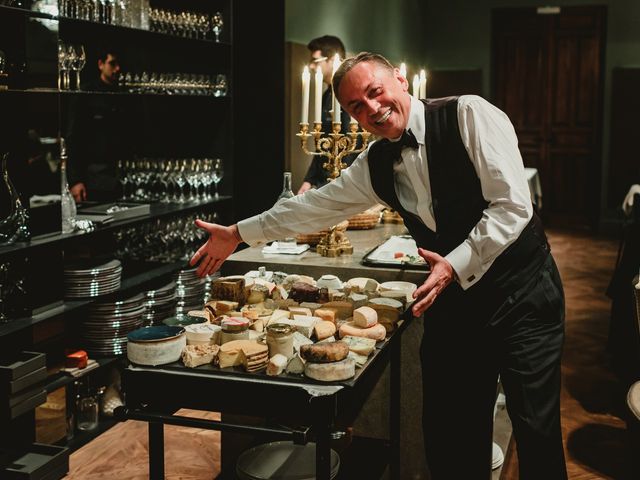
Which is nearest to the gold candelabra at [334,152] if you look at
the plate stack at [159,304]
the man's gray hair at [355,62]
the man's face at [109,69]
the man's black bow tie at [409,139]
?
the man's black bow tie at [409,139]

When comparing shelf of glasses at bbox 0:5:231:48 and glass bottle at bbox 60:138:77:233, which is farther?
glass bottle at bbox 60:138:77:233

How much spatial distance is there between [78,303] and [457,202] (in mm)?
2182

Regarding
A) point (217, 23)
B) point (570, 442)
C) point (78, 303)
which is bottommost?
point (570, 442)

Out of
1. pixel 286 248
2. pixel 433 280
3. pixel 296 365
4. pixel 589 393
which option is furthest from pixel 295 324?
pixel 589 393

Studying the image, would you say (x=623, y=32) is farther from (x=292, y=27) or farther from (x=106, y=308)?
(x=106, y=308)

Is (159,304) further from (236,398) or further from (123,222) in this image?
(236,398)

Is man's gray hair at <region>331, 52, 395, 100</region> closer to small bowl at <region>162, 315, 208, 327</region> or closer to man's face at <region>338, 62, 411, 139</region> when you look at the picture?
man's face at <region>338, 62, 411, 139</region>

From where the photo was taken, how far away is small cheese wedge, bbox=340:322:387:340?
2.06 meters

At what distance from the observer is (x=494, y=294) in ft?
7.22

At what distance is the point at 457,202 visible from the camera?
85.5 inches

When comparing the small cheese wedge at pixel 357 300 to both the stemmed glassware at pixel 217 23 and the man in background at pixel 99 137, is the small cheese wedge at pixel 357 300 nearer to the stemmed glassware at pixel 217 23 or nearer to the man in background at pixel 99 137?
the man in background at pixel 99 137

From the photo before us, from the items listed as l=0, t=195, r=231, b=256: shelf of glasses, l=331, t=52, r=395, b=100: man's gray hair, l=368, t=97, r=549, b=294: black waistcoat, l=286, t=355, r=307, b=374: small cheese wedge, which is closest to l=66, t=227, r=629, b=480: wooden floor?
l=0, t=195, r=231, b=256: shelf of glasses

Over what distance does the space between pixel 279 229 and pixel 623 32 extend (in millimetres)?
8444

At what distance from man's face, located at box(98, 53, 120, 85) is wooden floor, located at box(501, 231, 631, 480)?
2.96 m
